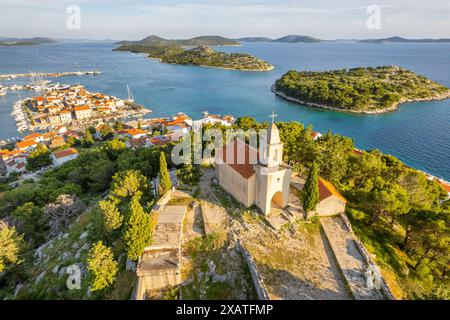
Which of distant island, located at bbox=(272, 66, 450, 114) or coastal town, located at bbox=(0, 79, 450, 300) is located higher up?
distant island, located at bbox=(272, 66, 450, 114)

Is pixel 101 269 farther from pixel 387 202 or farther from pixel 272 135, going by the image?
pixel 387 202

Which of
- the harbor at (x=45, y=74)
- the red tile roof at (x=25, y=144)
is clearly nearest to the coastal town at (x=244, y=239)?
the red tile roof at (x=25, y=144)

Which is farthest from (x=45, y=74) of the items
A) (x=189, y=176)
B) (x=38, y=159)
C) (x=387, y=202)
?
(x=387, y=202)

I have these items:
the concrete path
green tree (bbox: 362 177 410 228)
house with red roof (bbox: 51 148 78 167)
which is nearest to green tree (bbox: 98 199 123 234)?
the concrete path

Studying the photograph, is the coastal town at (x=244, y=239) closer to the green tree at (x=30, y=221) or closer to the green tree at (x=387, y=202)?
the green tree at (x=30, y=221)

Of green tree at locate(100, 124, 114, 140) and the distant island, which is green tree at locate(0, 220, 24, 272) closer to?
green tree at locate(100, 124, 114, 140)

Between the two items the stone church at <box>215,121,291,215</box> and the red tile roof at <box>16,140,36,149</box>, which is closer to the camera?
the stone church at <box>215,121,291,215</box>

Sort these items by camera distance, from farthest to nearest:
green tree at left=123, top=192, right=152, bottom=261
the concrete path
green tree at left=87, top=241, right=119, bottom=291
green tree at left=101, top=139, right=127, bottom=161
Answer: green tree at left=101, top=139, right=127, bottom=161
green tree at left=123, top=192, right=152, bottom=261
green tree at left=87, top=241, right=119, bottom=291
the concrete path
